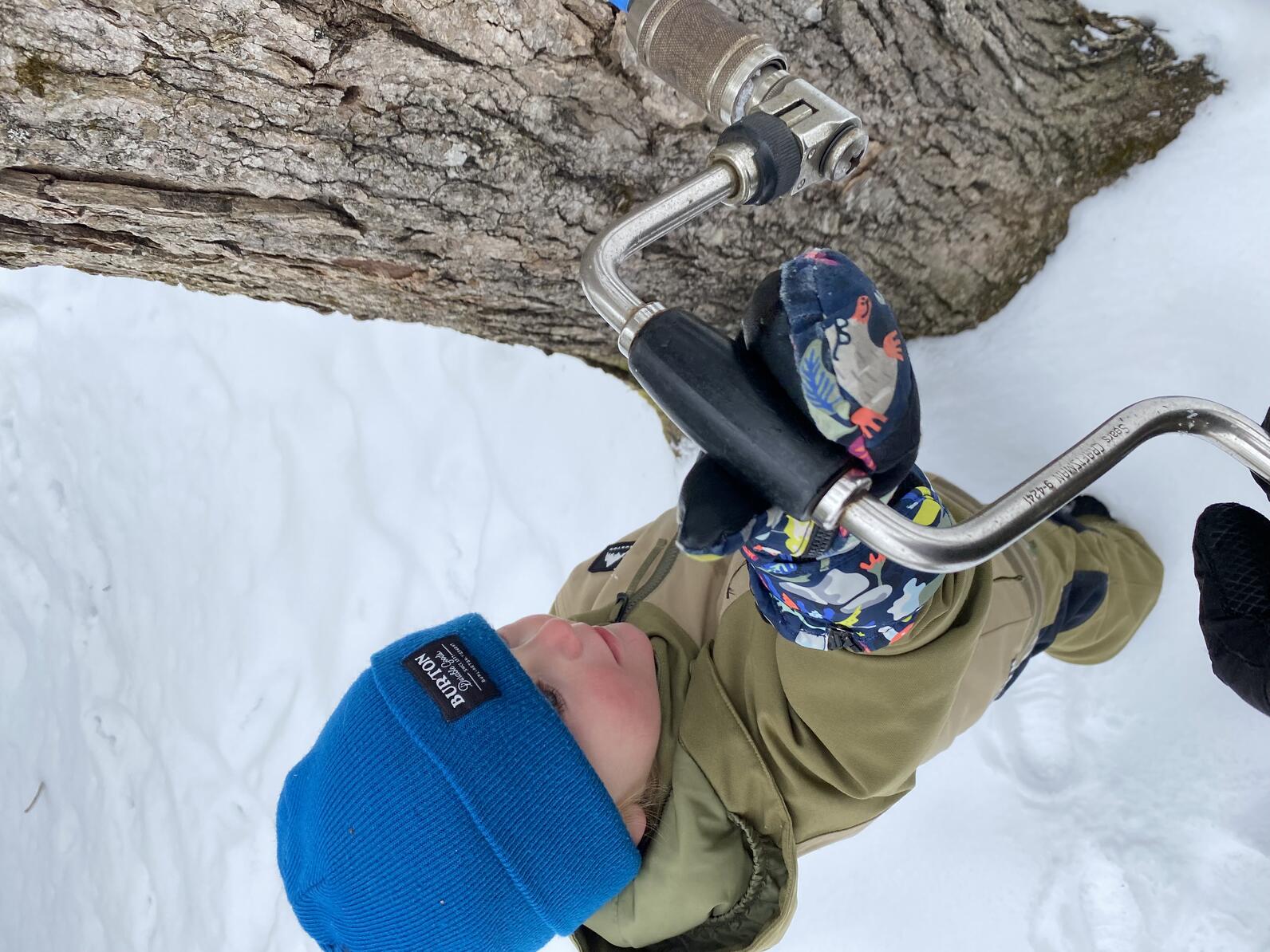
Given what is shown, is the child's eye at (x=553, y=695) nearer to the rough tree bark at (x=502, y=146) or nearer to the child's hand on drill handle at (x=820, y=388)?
the child's hand on drill handle at (x=820, y=388)

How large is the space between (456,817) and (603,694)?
17cm

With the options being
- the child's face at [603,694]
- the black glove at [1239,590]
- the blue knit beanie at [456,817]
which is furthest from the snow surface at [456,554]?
the blue knit beanie at [456,817]

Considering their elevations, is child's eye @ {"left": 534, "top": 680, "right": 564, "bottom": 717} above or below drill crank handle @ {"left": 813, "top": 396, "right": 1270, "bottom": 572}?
below

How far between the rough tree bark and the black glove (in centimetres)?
40

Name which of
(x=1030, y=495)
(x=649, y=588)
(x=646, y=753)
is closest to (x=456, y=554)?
(x=649, y=588)

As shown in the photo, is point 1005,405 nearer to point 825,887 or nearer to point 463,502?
point 825,887

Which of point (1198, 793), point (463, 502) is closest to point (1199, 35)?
point (1198, 793)

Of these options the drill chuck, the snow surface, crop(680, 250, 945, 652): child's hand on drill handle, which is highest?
the drill chuck

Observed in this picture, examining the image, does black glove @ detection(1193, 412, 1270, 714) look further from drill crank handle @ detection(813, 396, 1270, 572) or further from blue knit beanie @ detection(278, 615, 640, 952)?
blue knit beanie @ detection(278, 615, 640, 952)

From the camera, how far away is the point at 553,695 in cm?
79

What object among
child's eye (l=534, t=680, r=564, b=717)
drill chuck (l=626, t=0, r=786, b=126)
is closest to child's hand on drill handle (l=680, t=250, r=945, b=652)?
drill chuck (l=626, t=0, r=786, b=126)

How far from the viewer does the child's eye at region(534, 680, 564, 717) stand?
0.78 meters

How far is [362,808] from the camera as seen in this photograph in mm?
733

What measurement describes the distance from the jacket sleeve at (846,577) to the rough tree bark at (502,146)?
36cm
